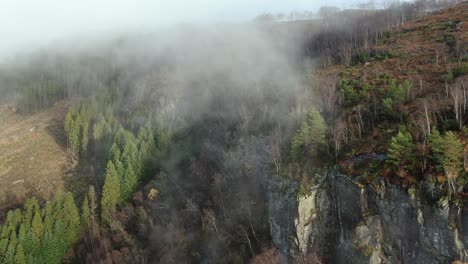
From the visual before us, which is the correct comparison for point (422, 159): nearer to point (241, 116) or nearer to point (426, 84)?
point (426, 84)

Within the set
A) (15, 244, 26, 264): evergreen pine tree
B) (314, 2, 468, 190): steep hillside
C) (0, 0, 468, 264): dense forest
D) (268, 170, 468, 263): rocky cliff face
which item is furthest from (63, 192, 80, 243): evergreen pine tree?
(314, 2, 468, 190): steep hillside

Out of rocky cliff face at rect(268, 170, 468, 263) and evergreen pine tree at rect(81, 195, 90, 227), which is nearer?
rocky cliff face at rect(268, 170, 468, 263)

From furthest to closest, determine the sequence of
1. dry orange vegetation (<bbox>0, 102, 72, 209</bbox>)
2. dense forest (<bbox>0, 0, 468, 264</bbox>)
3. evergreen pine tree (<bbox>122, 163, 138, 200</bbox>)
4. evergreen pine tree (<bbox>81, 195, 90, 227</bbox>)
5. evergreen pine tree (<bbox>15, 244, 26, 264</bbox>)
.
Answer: dry orange vegetation (<bbox>0, 102, 72, 209</bbox>), evergreen pine tree (<bbox>122, 163, 138, 200</bbox>), evergreen pine tree (<bbox>81, 195, 90, 227</bbox>), evergreen pine tree (<bbox>15, 244, 26, 264</bbox>), dense forest (<bbox>0, 0, 468, 264</bbox>)

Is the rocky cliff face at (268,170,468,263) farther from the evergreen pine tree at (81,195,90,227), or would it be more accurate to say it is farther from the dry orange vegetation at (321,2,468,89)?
the evergreen pine tree at (81,195,90,227)

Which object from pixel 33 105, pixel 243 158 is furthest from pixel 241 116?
pixel 33 105

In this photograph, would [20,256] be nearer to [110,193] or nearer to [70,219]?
[70,219]
